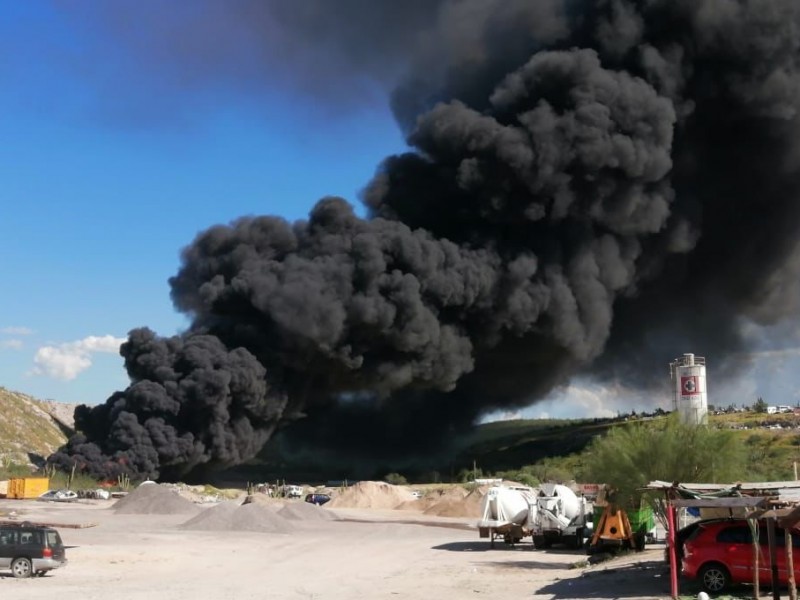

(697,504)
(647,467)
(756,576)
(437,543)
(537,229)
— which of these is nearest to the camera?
(756,576)

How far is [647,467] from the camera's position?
27562 millimetres

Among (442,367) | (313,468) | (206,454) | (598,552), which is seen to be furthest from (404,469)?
(598,552)

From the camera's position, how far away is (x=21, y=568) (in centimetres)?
2402

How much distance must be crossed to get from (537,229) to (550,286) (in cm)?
552

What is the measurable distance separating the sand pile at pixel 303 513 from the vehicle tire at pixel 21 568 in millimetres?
28578

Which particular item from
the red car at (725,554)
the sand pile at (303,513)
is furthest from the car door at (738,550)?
the sand pile at (303,513)

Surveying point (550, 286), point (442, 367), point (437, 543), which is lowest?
point (437, 543)

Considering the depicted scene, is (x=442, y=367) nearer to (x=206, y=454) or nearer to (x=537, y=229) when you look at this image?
(x=537, y=229)

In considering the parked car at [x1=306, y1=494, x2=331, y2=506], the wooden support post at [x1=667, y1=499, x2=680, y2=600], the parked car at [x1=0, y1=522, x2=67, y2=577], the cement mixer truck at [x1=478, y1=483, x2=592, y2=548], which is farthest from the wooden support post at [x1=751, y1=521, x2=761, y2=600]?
the parked car at [x1=306, y1=494, x2=331, y2=506]

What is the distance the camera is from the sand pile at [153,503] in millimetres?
55656

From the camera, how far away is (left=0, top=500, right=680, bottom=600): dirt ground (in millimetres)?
21797

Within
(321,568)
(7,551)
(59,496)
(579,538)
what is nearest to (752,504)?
(321,568)

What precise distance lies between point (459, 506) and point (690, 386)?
19252 mm

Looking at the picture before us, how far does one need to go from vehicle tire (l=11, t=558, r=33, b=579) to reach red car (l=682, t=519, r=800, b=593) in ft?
52.6
